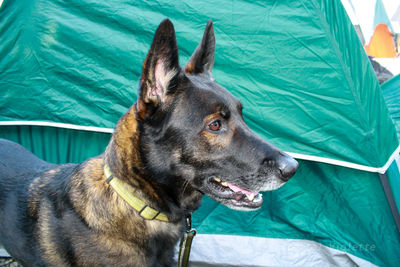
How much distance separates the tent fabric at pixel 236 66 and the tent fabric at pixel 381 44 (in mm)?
6380

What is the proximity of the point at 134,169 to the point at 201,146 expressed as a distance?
381 millimetres

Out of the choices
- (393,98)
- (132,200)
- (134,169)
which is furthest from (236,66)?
(393,98)

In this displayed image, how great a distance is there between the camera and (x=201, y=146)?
1732 mm

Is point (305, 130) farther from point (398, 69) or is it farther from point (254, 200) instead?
point (398, 69)

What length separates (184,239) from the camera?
1959mm

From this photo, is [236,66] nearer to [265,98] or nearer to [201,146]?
[265,98]

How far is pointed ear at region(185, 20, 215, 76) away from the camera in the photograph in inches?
78.4

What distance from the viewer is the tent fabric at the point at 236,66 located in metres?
2.52

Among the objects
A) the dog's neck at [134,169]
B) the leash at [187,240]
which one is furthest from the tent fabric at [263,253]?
the dog's neck at [134,169]

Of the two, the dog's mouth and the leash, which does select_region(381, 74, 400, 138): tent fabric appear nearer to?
the dog's mouth

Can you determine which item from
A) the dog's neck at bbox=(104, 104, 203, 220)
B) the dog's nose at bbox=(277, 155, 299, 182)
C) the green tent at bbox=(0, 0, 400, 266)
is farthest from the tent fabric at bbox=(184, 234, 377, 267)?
the dog's nose at bbox=(277, 155, 299, 182)

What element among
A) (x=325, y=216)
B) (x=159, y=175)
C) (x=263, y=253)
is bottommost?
(x=263, y=253)

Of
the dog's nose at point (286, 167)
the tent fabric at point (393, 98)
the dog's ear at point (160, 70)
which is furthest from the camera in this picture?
the tent fabric at point (393, 98)

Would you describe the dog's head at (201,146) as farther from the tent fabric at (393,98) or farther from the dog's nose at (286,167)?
the tent fabric at (393,98)
